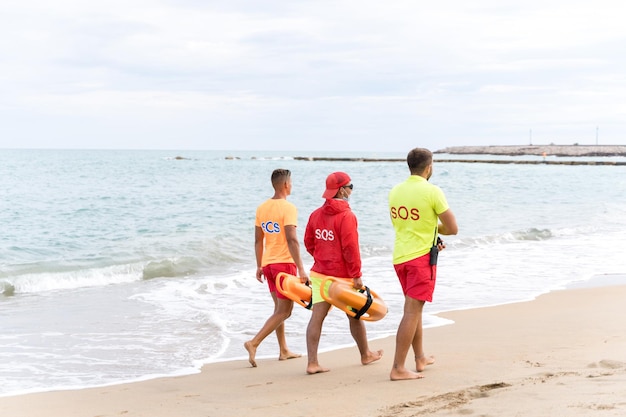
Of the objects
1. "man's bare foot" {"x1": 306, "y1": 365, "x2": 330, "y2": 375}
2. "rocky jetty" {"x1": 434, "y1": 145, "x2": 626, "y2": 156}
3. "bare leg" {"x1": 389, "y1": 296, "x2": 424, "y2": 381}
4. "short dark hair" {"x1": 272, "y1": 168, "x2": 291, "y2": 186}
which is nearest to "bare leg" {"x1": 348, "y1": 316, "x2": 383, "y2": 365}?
"man's bare foot" {"x1": 306, "y1": 365, "x2": 330, "y2": 375}

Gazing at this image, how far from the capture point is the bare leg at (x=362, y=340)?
6.21m

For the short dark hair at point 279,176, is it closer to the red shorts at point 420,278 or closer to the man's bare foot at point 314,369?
the red shorts at point 420,278

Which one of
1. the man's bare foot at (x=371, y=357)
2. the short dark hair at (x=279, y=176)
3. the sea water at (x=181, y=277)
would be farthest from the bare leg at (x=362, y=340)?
the short dark hair at (x=279, y=176)

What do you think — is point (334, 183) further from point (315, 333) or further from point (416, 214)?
point (315, 333)

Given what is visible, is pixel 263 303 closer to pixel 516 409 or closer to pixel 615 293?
pixel 615 293

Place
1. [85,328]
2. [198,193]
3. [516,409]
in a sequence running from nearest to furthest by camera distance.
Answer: [516,409], [85,328], [198,193]

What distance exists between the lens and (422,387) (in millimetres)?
5320

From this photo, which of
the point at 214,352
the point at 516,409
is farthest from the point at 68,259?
the point at 516,409

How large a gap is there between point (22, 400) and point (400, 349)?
9.80 ft

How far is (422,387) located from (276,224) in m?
1.98

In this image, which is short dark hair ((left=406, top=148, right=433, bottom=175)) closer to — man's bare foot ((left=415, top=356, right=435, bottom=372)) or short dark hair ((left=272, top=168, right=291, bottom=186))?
short dark hair ((left=272, top=168, right=291, bottom=186))

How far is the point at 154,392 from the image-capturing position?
5.82m

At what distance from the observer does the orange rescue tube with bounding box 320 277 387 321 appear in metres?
5.89

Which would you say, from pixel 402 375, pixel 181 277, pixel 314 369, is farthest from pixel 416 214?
pixel 181 277
